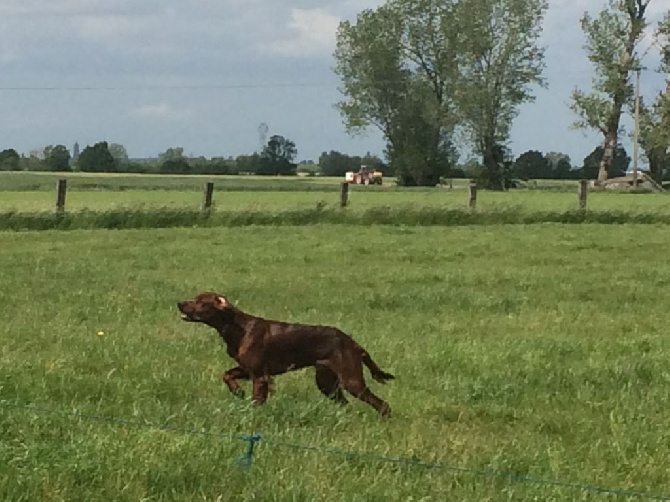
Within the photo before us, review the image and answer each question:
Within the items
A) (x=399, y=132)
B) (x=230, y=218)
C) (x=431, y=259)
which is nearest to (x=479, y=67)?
(x=399, y=132)

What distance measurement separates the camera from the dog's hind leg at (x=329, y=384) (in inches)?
228

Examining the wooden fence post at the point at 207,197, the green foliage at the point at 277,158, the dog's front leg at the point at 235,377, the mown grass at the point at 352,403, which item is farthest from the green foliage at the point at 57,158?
the dog's front leg at the point at 235,377

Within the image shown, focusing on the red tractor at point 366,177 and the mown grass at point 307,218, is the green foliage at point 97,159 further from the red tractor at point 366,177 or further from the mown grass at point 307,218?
the mown grass at point 307,218

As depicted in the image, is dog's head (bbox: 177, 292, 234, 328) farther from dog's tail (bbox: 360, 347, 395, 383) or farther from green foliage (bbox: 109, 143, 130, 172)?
green foliage (bbox: 109, 143, 130, 172)

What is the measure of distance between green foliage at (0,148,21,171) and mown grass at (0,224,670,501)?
62182 millimetres

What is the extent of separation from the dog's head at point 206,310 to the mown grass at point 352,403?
56cm

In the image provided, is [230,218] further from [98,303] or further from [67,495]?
[67,495]

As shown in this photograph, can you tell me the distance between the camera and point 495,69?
63.4 meters

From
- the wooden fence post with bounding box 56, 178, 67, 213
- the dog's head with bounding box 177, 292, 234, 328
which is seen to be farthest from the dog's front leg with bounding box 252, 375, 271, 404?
the wooden fence post with bounding box 56, 178, 67, 213

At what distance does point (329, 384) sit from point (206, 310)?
0.87m

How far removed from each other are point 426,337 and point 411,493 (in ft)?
14.2

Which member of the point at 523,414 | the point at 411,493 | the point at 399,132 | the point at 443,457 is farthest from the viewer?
the point at 399,132

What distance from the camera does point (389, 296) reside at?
37.8 feet

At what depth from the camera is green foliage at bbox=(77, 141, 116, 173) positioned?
6981 centimetres
